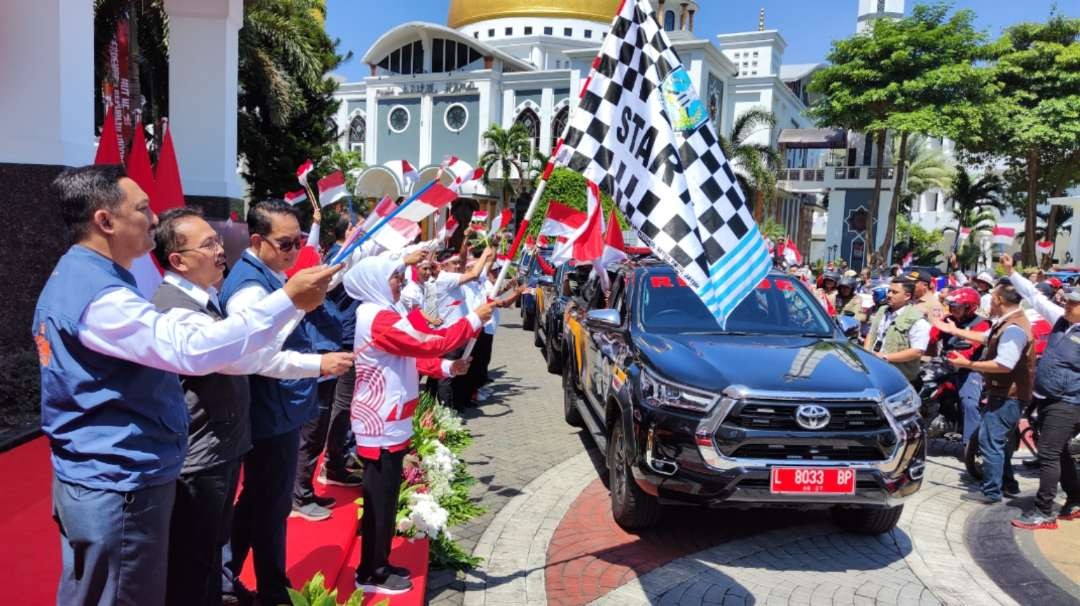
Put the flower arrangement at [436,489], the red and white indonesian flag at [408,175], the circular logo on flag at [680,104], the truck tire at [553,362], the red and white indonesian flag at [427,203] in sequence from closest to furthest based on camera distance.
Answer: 1. the red and white indonesian flag at [427,203]
2. the circular logo on flag at [680,104]
3. the red and white indonesian flag at [408,175]
4. the flower arrangement at [436,489]
5. the truck tire at [553,362]

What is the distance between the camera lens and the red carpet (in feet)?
10.7

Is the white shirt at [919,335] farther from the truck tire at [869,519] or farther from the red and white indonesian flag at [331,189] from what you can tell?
the red and white indonesian flag at [331,189]

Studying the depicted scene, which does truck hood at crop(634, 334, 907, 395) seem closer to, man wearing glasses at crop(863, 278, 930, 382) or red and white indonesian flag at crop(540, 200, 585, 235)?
red and white indonesian flag at crop(540, 200, 585, 235)

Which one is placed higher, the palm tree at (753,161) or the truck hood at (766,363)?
the palm tree at (753,161)

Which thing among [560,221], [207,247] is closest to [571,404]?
[560,221]

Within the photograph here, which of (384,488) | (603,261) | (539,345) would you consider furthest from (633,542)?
(539,345)

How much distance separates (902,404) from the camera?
4727 millimetres

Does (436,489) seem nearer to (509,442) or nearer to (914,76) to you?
(509,442)

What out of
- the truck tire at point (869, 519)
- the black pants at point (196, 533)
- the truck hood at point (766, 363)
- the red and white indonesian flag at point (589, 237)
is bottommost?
the truck tire at point (869, 519)

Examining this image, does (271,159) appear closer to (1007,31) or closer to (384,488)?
(384,488)

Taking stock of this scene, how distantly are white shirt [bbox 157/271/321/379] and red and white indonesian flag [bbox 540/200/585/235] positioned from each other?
8.26ft

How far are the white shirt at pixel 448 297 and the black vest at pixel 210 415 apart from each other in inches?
161

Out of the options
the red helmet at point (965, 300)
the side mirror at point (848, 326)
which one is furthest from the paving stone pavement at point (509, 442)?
the red helmet at point (965, 300)

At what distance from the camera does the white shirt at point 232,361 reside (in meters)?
2.18
